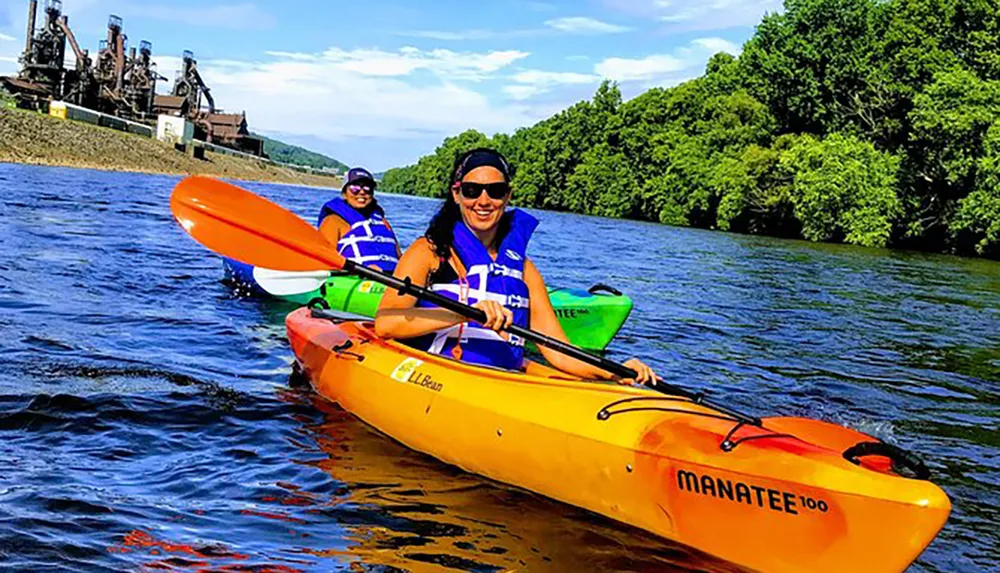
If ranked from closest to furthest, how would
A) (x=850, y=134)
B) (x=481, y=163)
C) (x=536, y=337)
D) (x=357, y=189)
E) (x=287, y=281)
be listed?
(x=536, y=337)
(x=481, y=163)
(x=357, y=189)
(x=287, y=281)
(x=850, y=134)

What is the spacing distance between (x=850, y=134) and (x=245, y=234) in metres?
37.5

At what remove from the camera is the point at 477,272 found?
526cm

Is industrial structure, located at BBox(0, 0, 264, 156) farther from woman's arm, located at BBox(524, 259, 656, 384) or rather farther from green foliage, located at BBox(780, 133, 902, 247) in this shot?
woman's arm, located at BBox(524, 259, 656, 384)

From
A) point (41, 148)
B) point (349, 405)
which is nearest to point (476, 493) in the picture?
point (349, 405)

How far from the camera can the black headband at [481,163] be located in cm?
503

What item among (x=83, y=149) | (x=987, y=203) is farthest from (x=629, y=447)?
(x=83, y=149)

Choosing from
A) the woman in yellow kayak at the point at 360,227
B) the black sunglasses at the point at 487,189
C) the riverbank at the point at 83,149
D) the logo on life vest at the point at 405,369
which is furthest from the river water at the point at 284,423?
the riverbank at the point at 83,149

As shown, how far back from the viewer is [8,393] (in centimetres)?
555

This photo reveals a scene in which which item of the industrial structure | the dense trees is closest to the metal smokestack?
the industrial structure

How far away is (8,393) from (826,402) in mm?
5981

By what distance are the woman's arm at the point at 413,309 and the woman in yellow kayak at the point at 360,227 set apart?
3413mm

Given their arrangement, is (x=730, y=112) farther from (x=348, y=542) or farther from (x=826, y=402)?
(x=348, y=542)

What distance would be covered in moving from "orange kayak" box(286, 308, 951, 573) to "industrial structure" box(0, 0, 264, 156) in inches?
2201

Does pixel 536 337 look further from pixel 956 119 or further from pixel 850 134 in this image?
pixel 850 134
